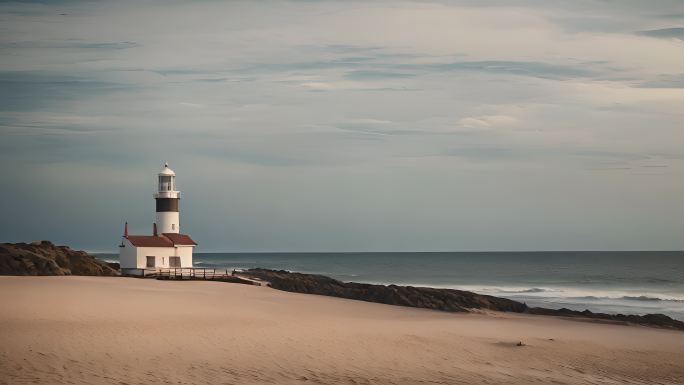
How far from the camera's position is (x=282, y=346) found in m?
14.9

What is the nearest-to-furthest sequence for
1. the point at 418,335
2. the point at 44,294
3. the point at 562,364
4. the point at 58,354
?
1. the point at 58,354
2. the point at 562,364
3. the point at 418,335
4. the point at 44,294

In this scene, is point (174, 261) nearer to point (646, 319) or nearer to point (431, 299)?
point (431, 299)

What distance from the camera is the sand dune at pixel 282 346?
41.0 ft

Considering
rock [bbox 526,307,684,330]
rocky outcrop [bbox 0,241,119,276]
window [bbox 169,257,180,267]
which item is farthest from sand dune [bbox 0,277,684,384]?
window [bbox 169,257,180,267]

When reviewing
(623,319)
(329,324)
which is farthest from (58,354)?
(623,319)

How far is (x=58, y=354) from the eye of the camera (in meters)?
12.7

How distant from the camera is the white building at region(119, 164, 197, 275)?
36688 mm

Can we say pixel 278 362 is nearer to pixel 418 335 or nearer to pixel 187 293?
pixel 418 335

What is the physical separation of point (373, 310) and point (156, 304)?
6828 millimetres

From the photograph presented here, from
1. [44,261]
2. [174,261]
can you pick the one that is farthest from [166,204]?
[44,261]

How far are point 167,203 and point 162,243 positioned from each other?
2.69m

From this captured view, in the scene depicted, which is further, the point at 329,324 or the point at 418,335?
the point at 329,324

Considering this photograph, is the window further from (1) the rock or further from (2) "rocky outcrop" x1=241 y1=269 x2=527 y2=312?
(1) the rock

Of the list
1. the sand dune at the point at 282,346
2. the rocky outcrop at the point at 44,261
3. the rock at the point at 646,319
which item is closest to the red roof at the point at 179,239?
the rocky outcrop at the point at 44,261
